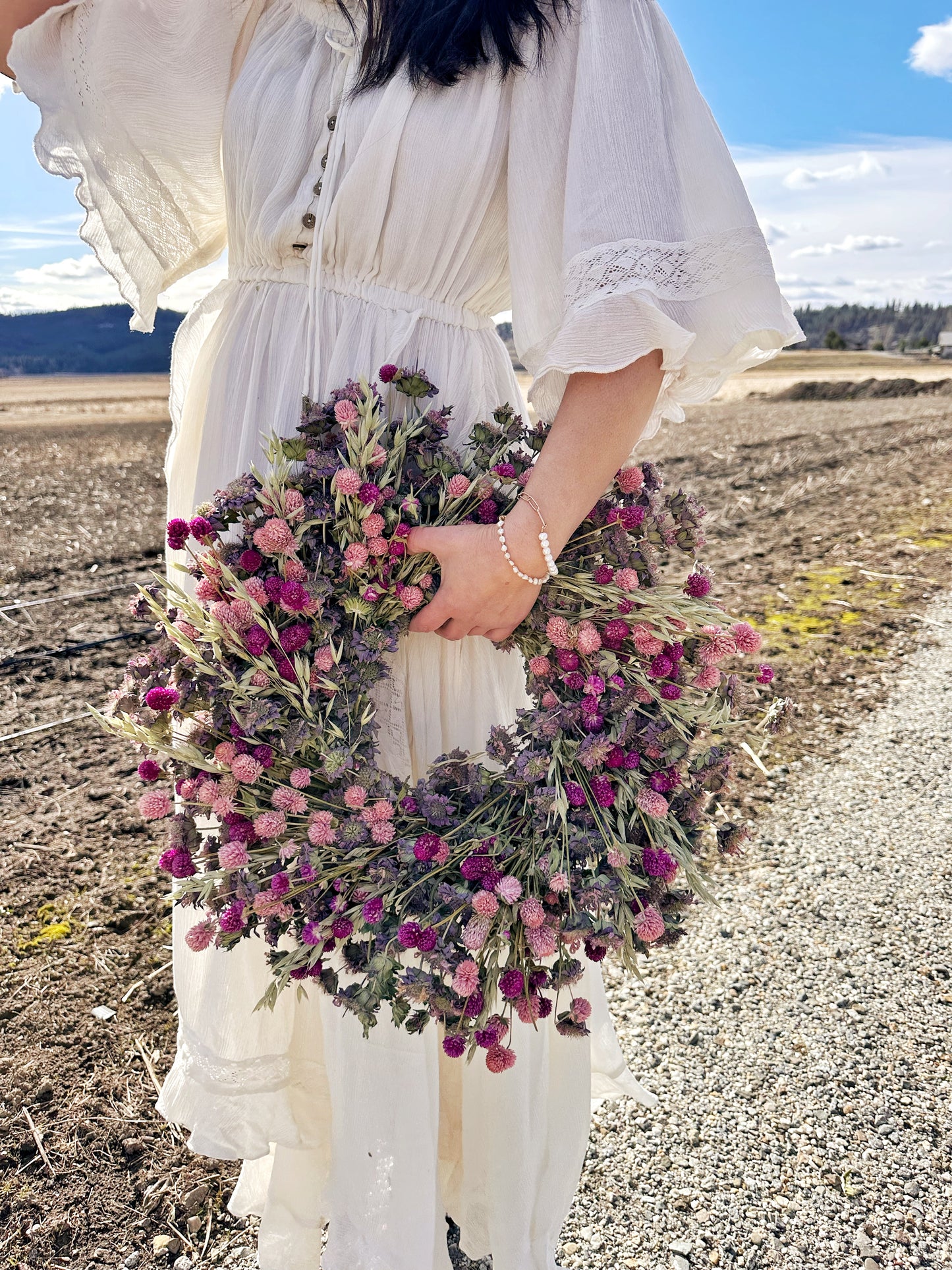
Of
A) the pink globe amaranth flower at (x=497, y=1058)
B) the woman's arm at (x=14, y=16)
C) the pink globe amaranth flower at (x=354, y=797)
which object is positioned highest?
the woman's arm at (x=14, y=16)

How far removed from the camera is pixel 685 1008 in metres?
2.33

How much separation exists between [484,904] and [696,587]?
0.57 meters

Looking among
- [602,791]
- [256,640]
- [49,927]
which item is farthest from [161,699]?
[49,927]

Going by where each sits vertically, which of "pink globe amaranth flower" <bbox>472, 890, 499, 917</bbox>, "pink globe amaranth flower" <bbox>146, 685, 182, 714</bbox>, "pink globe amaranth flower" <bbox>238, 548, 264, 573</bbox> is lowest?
"pink globe amaranth flower" <bbox>472, 890, 499, 917</bbox>

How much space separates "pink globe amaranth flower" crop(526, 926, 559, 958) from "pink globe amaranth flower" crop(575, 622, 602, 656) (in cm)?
38

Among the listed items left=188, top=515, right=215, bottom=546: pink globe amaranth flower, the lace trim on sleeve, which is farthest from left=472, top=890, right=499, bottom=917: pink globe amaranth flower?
the lace trim on sleeve

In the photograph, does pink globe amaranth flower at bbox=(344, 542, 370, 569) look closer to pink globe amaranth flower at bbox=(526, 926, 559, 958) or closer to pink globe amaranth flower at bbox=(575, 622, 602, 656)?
pink globe amaranth flower at bbox=(575, 622, 602, 656)

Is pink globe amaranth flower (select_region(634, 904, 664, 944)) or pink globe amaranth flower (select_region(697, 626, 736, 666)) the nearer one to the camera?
pink globe amaranth flower (select_region(634, 904, 664, 944))

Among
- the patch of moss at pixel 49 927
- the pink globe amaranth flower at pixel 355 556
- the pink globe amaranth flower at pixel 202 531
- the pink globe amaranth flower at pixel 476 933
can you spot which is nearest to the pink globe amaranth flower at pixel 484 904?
the pink globe amaranth flower at pixel 476 933

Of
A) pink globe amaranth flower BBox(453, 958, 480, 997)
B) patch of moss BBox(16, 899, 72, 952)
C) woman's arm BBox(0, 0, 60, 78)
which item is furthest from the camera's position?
patch of moss BBox(16, 899, 72, 952)

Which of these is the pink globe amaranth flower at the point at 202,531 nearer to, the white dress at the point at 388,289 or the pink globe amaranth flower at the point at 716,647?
the white dress at the point at 388,289

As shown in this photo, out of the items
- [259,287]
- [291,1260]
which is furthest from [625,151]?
[291,1260]

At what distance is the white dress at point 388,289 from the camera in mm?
1180

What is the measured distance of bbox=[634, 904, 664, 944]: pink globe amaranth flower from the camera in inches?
46.5
